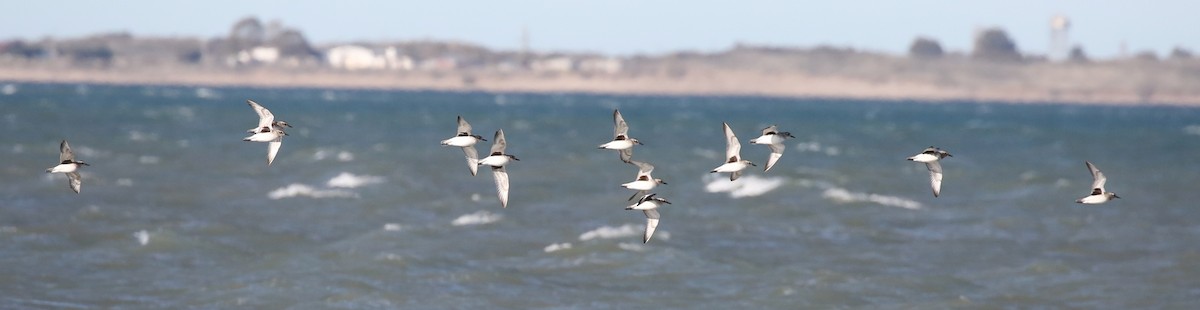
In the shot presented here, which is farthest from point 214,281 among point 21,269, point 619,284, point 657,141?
point 657,141

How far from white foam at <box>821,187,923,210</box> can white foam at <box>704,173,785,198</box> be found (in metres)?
1.72

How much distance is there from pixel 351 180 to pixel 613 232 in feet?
48.2

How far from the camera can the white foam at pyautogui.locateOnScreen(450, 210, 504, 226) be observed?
132 ft

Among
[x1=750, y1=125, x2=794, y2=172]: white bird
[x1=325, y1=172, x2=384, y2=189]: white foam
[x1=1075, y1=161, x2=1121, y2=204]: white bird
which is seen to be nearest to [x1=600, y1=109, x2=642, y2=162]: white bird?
[x1=750, y1=125, x2=794, y2=172]: white bird

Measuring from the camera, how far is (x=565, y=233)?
38.1 m

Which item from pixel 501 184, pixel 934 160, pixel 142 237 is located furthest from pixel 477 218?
pixel 934 160

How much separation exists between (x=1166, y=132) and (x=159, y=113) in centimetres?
6619

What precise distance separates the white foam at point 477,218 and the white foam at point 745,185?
27.3 feet

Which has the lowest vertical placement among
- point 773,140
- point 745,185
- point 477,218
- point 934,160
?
point 934,160

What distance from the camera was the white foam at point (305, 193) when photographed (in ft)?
150

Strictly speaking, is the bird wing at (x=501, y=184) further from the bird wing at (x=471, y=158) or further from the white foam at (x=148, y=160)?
the white foam at (x=148, y=160)

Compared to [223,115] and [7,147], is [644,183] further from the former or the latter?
[223,115]

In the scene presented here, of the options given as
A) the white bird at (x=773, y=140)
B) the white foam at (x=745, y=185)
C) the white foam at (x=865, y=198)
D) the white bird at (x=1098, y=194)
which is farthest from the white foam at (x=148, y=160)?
the white bird at (x=1098, y=194)

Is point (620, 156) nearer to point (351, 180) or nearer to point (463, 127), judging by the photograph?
point (463, 127)
